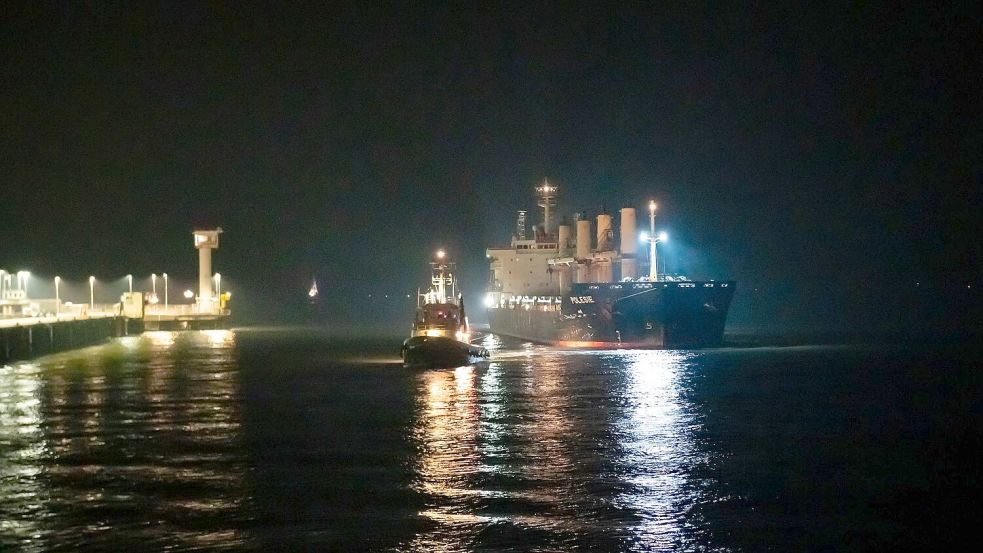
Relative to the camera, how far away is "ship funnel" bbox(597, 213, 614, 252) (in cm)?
7550

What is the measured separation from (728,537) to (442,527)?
13.8ft

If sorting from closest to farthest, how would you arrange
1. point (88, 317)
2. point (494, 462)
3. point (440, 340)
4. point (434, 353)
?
point (494, 462) → point (434, 353) → point (440, 340) → point (88, 317)

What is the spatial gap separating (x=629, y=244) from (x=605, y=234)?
17.6 ft

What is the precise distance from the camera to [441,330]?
5772cm

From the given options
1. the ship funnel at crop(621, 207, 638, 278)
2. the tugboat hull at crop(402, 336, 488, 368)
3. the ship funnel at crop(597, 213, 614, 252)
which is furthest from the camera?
the ship funnel at crop(597, 213, 614, 252)

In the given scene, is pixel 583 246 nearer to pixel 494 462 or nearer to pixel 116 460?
pixel 494 462

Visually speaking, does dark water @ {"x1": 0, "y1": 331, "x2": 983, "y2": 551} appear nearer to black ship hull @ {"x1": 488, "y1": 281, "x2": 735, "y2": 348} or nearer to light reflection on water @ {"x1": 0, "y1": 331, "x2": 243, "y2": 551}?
light reflection on water @ {"x1": 0, "y1": 331, "x2": 243, "y2": 551}

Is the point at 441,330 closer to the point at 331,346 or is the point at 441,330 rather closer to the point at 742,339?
the point at 331,346

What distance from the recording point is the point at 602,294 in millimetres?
63031

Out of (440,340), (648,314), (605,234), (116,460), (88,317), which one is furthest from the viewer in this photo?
(88,317)

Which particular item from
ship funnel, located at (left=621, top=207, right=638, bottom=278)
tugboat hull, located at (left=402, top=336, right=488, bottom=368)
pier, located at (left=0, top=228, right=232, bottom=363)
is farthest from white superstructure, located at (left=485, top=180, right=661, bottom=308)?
pier, located at (left=0, top=228, right=232, bottom=363)

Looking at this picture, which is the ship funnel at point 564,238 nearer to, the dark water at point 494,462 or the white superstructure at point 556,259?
the white superstructure at point 556,259

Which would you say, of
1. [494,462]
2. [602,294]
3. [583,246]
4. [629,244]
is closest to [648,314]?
[602,294]

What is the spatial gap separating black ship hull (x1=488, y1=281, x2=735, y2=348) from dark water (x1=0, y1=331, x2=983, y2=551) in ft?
52.5
